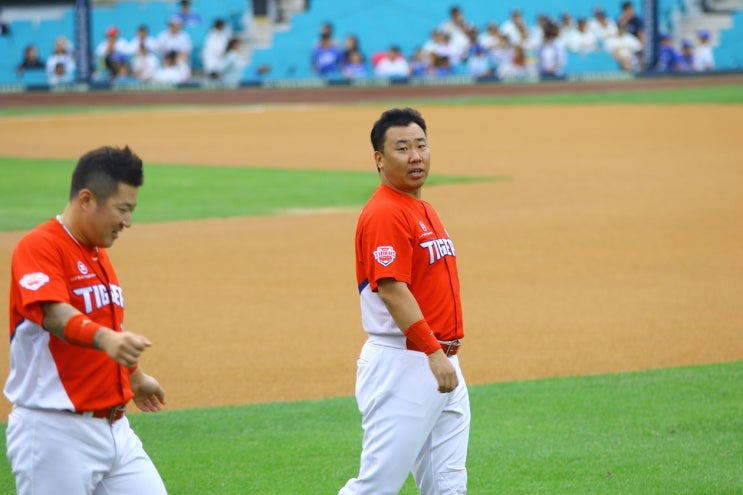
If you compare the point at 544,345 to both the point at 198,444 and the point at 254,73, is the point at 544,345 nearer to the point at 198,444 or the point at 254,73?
the point at 198,444

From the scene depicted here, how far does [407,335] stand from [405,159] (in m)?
0.75

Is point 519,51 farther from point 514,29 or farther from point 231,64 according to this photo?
point 231,64

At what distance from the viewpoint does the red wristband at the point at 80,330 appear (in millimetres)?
3924

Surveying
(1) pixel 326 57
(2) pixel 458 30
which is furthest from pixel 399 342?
(2) pixel 458 30

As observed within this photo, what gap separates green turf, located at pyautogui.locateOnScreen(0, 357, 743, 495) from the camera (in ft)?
20.9

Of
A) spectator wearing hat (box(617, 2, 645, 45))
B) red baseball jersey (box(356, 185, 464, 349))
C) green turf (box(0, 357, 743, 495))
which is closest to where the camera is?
red baseball jersey (box(356, 185, 464, 349))

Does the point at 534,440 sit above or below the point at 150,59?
below

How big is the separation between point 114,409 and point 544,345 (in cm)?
591

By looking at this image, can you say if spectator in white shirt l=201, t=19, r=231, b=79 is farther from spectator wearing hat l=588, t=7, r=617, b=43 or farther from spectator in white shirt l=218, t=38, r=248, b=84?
spectator wearing hat l=588, t=7, r=617, b=43

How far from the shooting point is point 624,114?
2794 centimetres

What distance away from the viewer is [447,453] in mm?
4922

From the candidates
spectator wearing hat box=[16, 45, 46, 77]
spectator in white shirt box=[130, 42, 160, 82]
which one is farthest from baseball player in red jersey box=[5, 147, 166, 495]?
spectator wearing hat box=[16, 45, 46, 77]

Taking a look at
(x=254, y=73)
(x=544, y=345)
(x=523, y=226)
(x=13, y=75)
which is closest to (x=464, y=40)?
(x=254, y=73)

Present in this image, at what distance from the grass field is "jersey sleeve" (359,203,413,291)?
192cm
